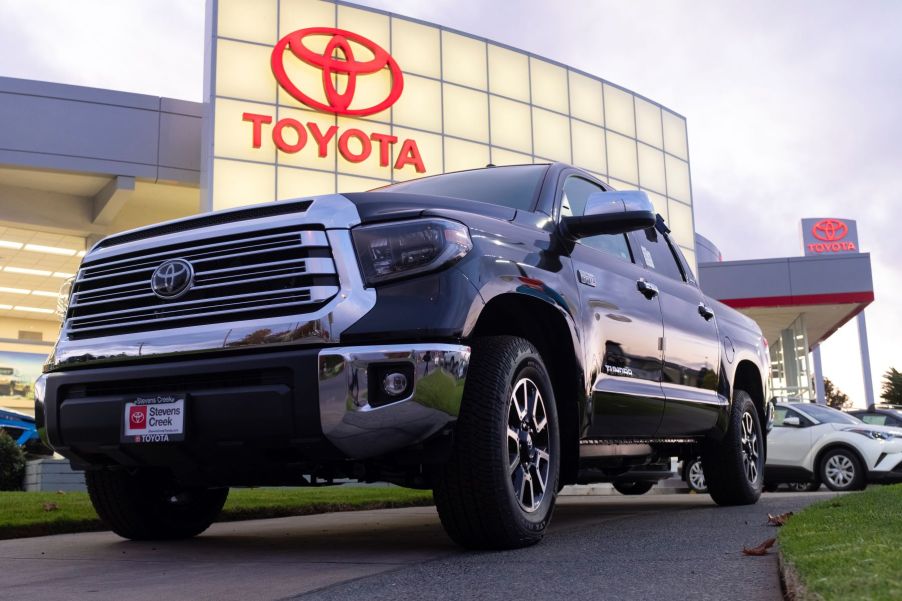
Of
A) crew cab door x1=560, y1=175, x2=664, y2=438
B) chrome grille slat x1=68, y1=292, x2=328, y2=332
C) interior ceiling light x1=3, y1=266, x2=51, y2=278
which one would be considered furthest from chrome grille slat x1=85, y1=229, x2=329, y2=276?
interior ceiling light x1=3, y1=266, x2=51, y2=278

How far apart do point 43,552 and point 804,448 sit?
35.1 feet

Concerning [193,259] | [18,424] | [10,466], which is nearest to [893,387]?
[18,424]

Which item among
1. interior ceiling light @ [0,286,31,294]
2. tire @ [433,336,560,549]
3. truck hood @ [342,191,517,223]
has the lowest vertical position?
tire @ [433,336,560,549]

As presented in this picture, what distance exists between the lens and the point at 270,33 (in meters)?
21.7

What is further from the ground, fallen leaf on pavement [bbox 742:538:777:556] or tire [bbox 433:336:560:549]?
tire [bbox 433:336:560:549]

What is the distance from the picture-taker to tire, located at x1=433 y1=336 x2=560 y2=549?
385cm

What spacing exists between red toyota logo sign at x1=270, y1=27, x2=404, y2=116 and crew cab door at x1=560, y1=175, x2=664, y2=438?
55.1 ft

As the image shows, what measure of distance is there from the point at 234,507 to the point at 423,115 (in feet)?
58.3

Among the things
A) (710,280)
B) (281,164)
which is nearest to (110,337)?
(281,164)

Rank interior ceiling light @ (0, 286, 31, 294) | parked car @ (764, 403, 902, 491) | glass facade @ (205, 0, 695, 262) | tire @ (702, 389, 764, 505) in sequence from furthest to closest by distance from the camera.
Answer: interior ceiling light @ (0, 286, 31, 294), glass facade @ (205, 0, 695, 262), parked car @ (764, 403, 902, 491), tire @ (702, 389, 764, 505)

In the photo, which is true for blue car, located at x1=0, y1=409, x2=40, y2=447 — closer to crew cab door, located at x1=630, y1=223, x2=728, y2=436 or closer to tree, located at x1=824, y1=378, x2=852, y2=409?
crew cab door, located at x1=630, y1=223, x2=728, y2=436

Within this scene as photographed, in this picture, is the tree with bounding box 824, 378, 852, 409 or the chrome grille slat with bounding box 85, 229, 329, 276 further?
the tree with bounding box 824, 378, 852, 409

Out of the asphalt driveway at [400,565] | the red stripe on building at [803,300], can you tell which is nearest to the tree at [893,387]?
the red stripe on building at [803,300]

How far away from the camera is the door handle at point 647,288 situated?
18.1 ft
